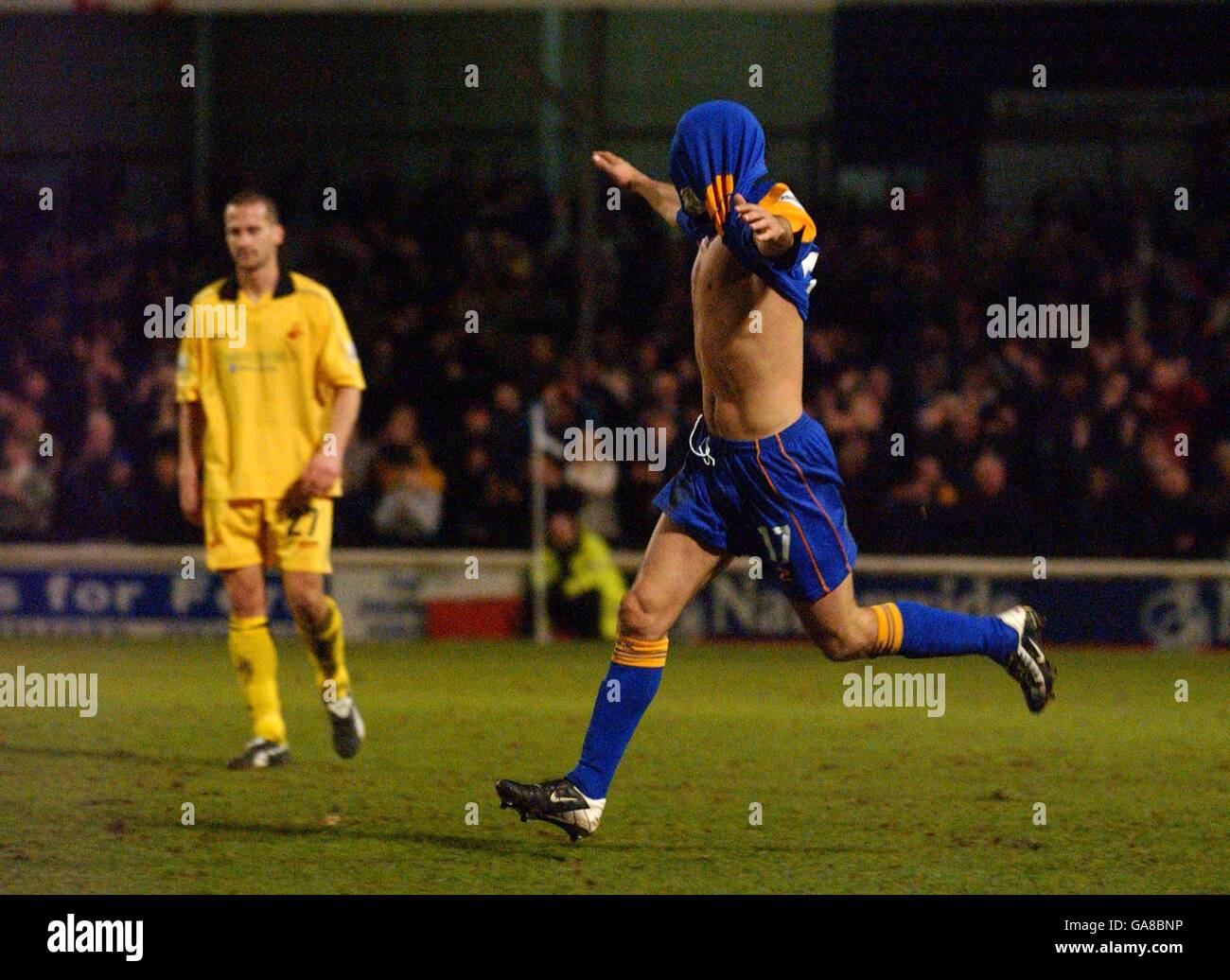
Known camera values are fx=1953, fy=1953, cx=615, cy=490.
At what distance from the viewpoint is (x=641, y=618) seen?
581 cm

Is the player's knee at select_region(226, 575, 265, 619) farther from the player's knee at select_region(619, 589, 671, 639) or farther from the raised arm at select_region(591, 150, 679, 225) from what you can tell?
the raised arm at select_region(591, 150, 679, 225)

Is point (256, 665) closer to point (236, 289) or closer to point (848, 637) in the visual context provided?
point (236, 289)

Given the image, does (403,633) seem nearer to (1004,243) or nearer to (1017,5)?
(1004,243)

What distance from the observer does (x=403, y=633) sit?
13352 mm

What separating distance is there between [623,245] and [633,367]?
1934mm

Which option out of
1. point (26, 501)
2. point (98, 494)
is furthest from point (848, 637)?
point (26, 501)

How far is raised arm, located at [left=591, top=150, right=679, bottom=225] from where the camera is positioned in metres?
6.20

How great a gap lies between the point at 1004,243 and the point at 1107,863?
1022 cm

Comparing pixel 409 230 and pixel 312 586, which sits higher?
pixel 409 230

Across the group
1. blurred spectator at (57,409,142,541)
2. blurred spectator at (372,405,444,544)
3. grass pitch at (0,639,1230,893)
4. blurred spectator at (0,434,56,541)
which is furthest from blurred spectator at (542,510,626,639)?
blurred spectator at (0,434,56,541)

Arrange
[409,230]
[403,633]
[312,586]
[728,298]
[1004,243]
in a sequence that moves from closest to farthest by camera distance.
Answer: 1. [728,298]
2. [312,586]
3. [403,633]
4. [1004,243]
5. [409,230]

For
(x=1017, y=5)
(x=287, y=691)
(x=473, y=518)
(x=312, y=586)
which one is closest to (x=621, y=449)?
(x=473, y=518)

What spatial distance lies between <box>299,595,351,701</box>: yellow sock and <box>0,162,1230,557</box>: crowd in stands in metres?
5.53

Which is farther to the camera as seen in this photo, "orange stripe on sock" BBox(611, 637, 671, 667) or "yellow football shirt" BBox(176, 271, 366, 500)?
"yellow football shirt" BBox(176, 271, 366, 500)
